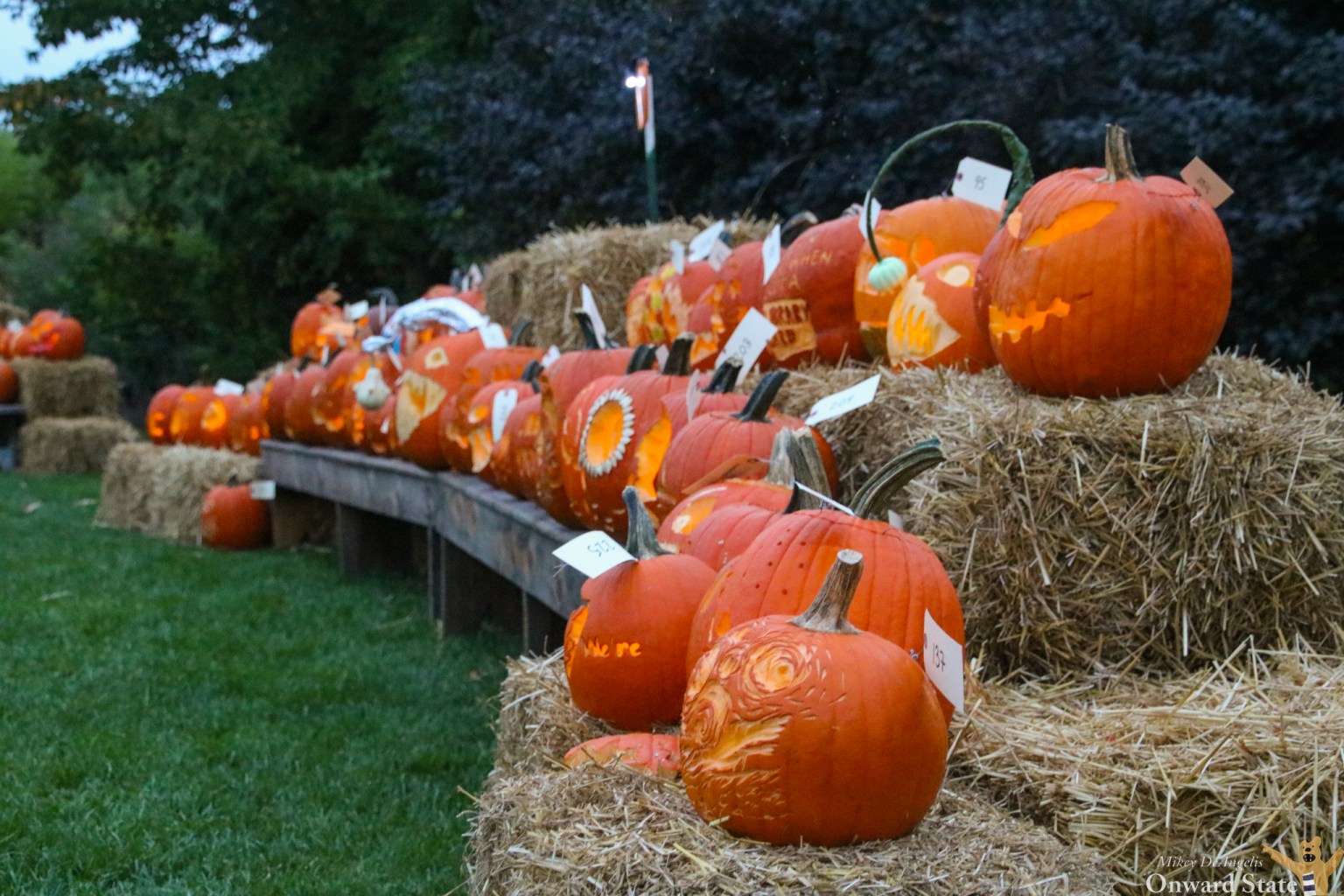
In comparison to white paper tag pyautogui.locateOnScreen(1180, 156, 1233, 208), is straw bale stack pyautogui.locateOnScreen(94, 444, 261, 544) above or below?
below

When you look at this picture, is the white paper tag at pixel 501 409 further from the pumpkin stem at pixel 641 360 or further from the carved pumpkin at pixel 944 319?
the carved pumpkin at pixel 944 319

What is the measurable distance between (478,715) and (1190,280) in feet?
8.05

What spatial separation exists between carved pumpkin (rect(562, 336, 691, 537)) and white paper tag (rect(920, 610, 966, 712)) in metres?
1.39

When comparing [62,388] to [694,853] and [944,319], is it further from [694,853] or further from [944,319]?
[694,853]

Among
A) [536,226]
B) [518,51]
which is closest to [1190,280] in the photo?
[536,226]

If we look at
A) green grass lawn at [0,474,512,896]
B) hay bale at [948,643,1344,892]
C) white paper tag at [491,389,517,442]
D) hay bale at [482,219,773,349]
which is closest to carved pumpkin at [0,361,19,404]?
green grass lawn at [0,474,512,896]

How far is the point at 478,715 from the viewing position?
13.1 ft

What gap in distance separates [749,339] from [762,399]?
304 mm

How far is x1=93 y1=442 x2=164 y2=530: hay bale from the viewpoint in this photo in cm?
825

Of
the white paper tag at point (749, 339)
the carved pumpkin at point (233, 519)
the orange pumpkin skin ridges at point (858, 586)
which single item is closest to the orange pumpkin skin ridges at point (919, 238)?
the white paper tag at point (749, 339)

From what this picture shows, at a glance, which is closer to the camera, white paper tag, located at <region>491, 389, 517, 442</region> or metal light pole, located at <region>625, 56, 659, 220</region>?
white paper tag, located at <region>491, 389, 517, 442</region>

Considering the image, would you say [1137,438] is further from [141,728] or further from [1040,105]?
[1040,105]

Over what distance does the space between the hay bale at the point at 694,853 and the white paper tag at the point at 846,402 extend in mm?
777

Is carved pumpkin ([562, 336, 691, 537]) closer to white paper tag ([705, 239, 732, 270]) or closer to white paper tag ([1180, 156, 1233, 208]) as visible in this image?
white paper tag ([705, 239, 732, 270])
